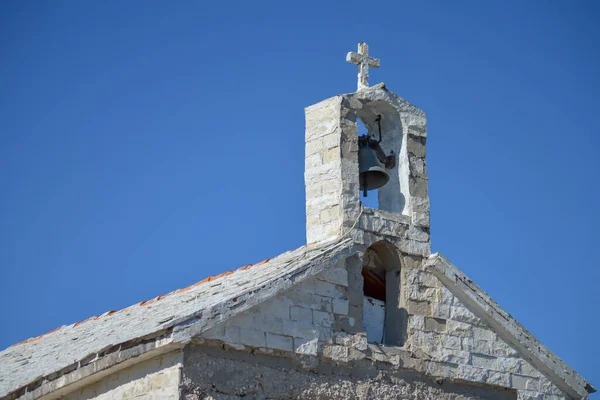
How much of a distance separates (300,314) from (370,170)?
228cm

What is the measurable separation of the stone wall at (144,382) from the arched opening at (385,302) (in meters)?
2.64

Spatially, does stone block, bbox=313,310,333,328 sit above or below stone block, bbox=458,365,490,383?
above

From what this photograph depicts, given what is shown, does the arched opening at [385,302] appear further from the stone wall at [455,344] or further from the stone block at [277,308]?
the stone block at [277,308]

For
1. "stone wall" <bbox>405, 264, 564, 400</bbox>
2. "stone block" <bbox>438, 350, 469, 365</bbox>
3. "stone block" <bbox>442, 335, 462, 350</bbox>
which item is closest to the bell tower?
"stone wall" <bbox>405, 264, 564, 400</bbox>

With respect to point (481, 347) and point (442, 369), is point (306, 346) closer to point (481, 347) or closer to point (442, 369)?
point (442, 369)

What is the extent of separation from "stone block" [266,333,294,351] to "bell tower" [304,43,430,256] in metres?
1.50

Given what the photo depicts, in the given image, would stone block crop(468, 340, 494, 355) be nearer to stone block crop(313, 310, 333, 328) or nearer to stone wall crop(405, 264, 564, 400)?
stone wall crop(405, 264, 564, 400)

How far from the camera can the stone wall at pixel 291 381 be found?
10.9 metres

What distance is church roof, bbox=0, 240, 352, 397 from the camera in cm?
1087

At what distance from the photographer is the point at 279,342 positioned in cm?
1144

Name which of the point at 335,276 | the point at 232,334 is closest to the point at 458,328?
the point at 335,276

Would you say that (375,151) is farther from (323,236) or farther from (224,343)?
(224,343)

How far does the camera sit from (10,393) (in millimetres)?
11695

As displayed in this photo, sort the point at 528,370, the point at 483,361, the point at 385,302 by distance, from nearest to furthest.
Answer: the point at 385,302, the point at 483,361, the point at 528,370
